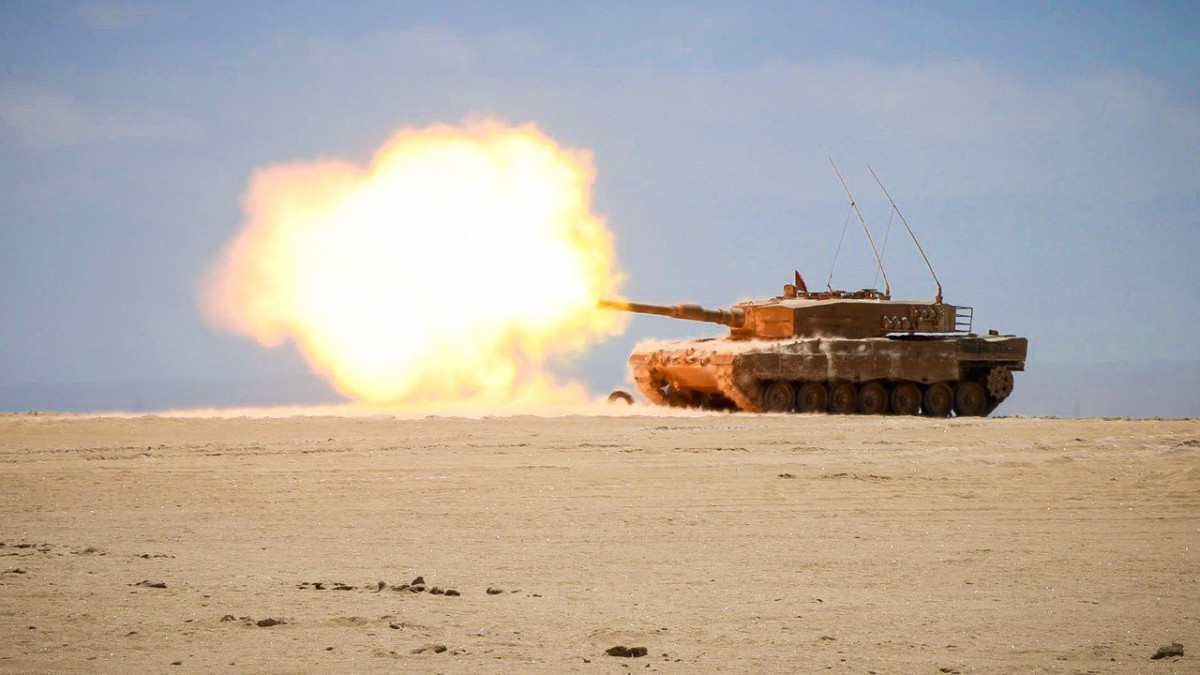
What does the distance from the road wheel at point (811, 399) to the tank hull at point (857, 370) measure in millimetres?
23

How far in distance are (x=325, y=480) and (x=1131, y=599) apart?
955cm

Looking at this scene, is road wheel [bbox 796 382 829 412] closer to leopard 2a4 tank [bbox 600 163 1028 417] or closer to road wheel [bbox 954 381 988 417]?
leopard 2a4 tank [bbox 600 163 1028 417]

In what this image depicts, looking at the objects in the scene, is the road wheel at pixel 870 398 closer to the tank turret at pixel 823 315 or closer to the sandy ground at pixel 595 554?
the tank turret at pixel 823 315

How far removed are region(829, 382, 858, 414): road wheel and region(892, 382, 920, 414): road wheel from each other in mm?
1028

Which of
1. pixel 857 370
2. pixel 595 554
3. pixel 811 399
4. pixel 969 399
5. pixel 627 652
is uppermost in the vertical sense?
pixel 857 370

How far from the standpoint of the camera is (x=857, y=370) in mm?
29922

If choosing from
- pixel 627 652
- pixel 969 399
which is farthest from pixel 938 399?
pixel 627 652

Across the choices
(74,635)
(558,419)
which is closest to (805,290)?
(558,419)

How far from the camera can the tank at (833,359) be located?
29828 mm

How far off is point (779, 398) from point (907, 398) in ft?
9.95

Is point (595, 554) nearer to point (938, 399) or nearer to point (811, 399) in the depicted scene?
point (811, 399)

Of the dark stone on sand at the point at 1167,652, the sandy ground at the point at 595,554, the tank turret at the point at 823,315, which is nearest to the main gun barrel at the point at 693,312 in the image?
the tank turret at the point at 823,315

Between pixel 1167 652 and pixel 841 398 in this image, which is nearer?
pixel 1167 652

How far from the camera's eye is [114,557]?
10875mm
